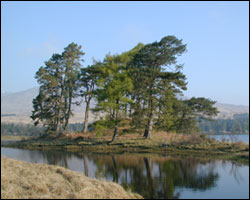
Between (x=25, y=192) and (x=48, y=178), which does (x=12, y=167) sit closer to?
(x=48, y=178)

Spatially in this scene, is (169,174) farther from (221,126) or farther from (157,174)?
(221,126)

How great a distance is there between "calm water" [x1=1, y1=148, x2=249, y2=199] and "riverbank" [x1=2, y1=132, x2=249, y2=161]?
10.6ft

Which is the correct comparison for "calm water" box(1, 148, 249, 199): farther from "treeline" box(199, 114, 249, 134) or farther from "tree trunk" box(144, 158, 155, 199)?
"treeline" box(199, 114, 249, 134)

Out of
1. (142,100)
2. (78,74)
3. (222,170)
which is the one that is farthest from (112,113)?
(222,170)

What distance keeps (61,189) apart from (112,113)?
28.8 meters

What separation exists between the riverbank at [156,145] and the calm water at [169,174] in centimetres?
324

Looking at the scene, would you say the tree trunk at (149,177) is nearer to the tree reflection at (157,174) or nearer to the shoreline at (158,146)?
the tree reflection at (157,174)

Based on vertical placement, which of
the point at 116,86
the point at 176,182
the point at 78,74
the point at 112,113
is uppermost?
the point at 78,74

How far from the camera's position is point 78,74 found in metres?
51.7

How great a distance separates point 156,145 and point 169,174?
1467cm

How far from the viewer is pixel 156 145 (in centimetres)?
3650

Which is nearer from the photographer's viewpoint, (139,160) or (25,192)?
(25,192)

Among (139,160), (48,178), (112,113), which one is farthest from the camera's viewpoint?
(112,113)

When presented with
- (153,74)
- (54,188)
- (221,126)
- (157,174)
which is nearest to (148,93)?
(153,74)
